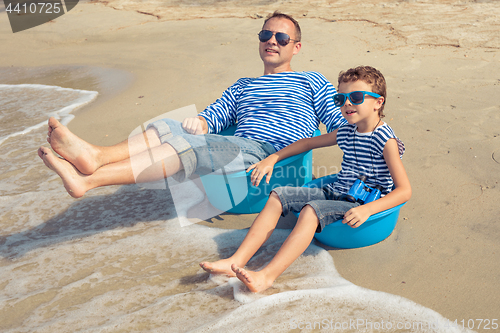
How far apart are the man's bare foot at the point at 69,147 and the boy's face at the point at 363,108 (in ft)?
4.83

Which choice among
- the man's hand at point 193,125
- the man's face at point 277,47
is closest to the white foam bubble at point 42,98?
the man's hand at point 193,125

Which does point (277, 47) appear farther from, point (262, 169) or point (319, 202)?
point (319, 202)

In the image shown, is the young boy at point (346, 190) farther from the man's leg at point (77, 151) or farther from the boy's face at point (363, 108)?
the man's leg at point (77, 151)

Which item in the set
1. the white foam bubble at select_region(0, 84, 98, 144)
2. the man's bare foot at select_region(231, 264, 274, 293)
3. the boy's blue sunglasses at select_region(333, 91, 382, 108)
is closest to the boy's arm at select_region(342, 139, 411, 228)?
the boy's blue sunglasses at select_region(333, 91, 382, 108)

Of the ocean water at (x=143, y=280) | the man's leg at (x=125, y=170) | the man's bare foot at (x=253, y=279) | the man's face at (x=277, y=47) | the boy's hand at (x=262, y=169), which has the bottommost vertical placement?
the ocean water at (x=143, y=280)

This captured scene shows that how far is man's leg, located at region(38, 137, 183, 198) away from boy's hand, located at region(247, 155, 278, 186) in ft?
1.53

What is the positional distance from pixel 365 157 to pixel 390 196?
298 mm

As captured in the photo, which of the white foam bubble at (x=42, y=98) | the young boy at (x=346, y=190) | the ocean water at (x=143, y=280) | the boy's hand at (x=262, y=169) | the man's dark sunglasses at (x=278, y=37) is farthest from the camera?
the white foam bubble at (x=42, y=98)

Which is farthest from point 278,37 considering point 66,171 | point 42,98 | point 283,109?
point 42,98

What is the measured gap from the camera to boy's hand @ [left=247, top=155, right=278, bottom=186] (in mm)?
2477

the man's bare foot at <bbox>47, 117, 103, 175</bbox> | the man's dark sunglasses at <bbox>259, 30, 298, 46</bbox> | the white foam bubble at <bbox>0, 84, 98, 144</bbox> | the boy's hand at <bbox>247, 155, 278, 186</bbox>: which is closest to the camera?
the man's bare foot at <bbox>47, 117, 103, 175</bbox>

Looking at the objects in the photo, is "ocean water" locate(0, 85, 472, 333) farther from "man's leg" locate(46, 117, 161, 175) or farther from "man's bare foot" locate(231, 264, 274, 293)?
"man's leg" locate(46, 117, 161, 175)

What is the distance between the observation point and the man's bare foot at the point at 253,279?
6.59 feet

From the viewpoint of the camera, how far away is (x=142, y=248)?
2.67 m
